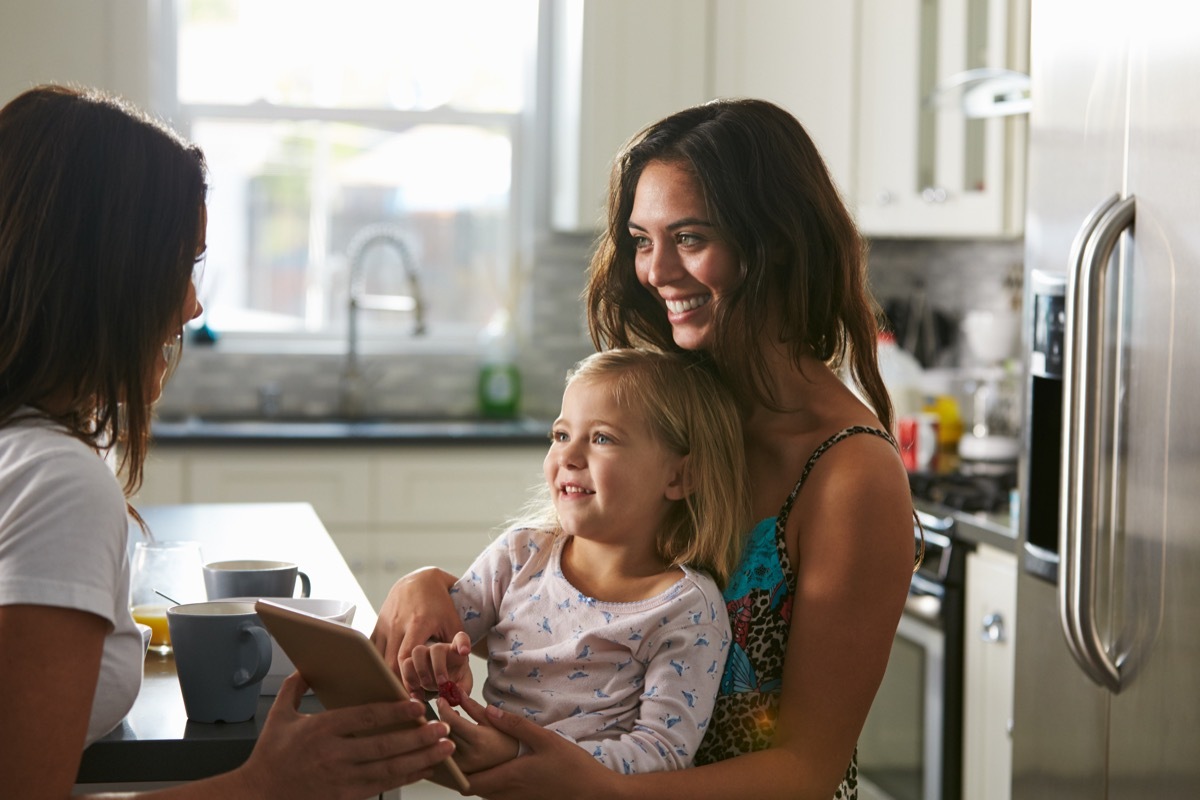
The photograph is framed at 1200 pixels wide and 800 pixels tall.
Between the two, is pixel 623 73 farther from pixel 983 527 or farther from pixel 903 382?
pixel 983 527

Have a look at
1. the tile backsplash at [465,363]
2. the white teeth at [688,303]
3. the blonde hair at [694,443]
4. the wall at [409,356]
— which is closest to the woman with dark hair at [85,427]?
the blonde hair at [694,443]

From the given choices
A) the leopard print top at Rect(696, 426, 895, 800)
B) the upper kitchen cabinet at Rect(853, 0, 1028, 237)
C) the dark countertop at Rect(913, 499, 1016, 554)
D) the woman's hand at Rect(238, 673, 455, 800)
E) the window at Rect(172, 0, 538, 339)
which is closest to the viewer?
the woman's hand at Rect(238, 673, 455, 800)

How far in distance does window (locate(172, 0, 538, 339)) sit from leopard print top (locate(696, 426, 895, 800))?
11.2 feet

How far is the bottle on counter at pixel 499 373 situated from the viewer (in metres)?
4.86

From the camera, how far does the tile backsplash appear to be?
4.71 meters

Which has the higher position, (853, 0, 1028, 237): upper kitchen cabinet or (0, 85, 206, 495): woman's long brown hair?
(853, 0, 1028, 237): upper kitchen cabinet

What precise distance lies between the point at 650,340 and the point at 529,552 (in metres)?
0.30

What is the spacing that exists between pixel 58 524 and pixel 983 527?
2.29 m

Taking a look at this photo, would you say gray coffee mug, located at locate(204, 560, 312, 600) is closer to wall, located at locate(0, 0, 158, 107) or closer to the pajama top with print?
the pajama top with print

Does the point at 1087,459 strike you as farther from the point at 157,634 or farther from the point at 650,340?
the point at 157,634

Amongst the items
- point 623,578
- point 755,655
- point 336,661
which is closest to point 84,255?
point 336,661

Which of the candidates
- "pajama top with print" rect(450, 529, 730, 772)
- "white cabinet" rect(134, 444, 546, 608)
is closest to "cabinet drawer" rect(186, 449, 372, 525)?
"white cabinet" rect(134, 444, 546, 608)

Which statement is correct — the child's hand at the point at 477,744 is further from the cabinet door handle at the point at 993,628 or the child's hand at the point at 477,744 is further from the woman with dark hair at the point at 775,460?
the cabinet door handle at the point at 993,628

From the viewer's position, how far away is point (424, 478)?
4168 millimetres
